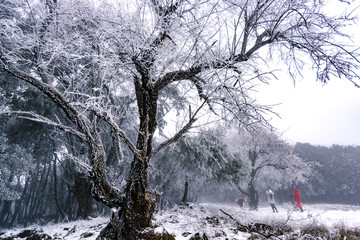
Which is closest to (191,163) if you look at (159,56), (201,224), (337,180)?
(201,224)

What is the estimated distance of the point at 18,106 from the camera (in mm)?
9930

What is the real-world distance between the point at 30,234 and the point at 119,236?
3639 millimetres

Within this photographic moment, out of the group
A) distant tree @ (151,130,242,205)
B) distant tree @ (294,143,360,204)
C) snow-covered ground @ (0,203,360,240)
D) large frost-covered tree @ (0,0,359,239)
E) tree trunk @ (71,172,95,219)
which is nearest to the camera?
large frost-covered tree @ (0,0,359,239)

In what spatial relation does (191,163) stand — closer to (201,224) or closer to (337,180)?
(201,224)

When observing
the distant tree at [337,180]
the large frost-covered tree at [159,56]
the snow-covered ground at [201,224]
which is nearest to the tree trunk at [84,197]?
the snow-covered ground at [201,224]

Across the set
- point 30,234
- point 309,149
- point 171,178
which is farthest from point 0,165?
point 309,149

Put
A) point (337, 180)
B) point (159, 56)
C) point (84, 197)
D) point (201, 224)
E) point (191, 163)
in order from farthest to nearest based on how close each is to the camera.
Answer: point (337, 180)
point (191, 163)
point (84, 197)
point (201, 224)
point (159, 56)

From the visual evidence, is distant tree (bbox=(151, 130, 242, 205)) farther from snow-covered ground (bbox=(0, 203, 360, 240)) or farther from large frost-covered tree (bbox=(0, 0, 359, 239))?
large frost-covered tree (bbox=(0, 0, 359, 239))

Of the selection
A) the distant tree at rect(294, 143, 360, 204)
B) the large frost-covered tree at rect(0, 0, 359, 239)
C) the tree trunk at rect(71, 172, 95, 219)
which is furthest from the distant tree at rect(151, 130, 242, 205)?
the distant tree at rect(294, 143, 360, 204)

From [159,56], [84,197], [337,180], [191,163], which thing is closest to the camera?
[159,56]

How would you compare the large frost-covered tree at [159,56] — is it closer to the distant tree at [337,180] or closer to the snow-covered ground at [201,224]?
the snow-covered ground at [201,224]

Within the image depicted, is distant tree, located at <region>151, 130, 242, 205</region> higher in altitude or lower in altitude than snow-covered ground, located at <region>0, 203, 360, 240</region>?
higher

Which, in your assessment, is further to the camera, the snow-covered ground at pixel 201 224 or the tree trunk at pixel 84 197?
the tree trunk at pixel 84 197

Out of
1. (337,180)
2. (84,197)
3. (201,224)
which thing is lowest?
(201,224)
